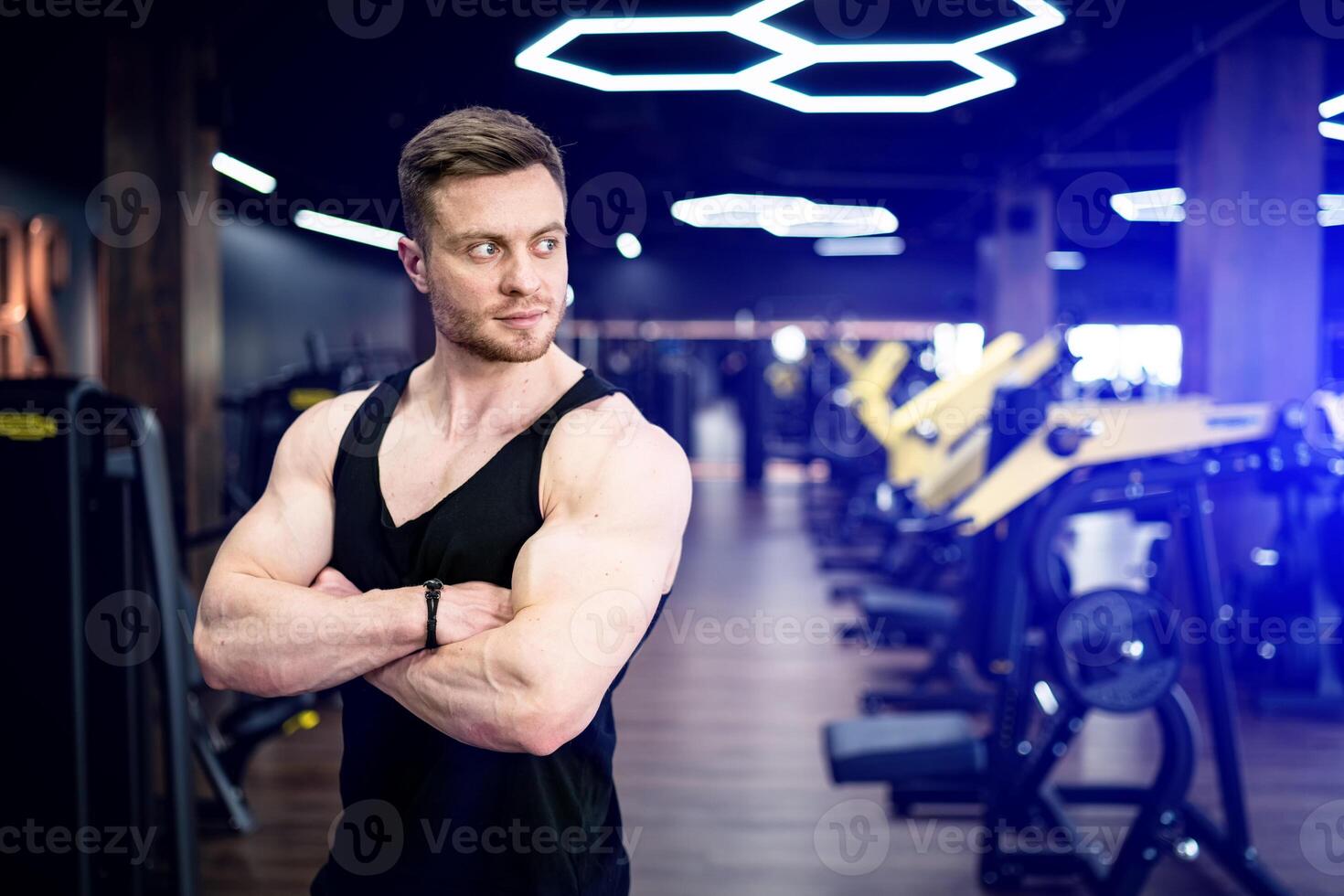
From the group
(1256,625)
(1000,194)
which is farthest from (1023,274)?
(1256,625)

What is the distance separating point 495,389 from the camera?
134 centimetres

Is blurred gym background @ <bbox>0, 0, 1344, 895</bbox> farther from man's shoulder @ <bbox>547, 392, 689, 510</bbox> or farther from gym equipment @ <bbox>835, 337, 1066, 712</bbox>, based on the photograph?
man's shoulder @ <bbox>547, 392, 689, 510</bbox>

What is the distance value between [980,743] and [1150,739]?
146 centimetres

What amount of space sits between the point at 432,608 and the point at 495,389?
0.30 meters

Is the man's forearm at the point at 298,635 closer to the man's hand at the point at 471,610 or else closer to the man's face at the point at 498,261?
the man's hand at the point at 471,610

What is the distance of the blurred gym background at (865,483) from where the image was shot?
2281 mm

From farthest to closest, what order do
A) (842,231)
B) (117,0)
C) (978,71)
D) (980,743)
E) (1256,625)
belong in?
1. (842,231)
2. (1256,625)
3. (978,71)
4. (117,0)
5. (980,743)

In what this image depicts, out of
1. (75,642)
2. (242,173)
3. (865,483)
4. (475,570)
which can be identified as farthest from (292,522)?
(865,483)

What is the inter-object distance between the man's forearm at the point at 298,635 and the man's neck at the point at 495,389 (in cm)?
24

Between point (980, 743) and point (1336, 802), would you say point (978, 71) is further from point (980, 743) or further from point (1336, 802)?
point (1336, 802)

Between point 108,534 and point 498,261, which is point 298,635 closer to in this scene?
point 498,261

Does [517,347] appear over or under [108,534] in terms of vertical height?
over

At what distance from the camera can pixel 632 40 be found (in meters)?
3.65

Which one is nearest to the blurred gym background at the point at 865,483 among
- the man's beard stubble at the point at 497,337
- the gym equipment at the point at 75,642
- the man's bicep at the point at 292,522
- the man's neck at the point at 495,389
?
the gym equipment at the point at 75,642
